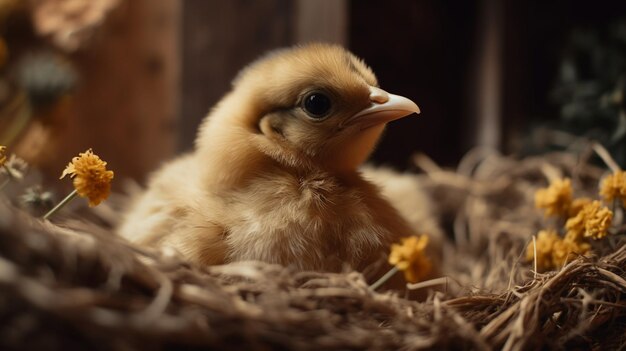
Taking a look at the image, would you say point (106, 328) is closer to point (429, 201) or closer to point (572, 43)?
point (429, 201)

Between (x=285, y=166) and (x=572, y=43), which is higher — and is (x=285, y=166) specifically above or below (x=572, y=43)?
below

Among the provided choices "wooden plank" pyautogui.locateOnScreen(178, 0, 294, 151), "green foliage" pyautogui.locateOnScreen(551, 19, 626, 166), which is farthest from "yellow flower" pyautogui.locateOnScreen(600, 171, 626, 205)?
"wooden plank" pyautogui.locateOnScreen(178, 0, 294, 151)

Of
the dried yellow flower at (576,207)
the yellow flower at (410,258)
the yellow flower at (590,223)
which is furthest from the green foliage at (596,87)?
the yellow flower at (410,258)

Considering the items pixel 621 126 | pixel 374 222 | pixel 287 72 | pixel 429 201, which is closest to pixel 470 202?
pixel 429 201

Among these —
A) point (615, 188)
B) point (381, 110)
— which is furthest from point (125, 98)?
point (615, 188)

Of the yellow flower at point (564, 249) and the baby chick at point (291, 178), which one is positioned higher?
the baby chick at point (291, 178)

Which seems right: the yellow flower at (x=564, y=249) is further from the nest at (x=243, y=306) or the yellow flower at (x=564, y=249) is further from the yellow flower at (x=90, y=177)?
the yellow flower at (x=90, y=177)

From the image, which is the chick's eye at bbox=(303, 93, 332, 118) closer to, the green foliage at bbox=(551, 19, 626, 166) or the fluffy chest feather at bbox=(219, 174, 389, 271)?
the fluffy chest feather at bbox=(219, 174, 389, 271)

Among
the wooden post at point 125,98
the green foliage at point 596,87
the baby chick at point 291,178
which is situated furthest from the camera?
the wooden post at point 125,98
